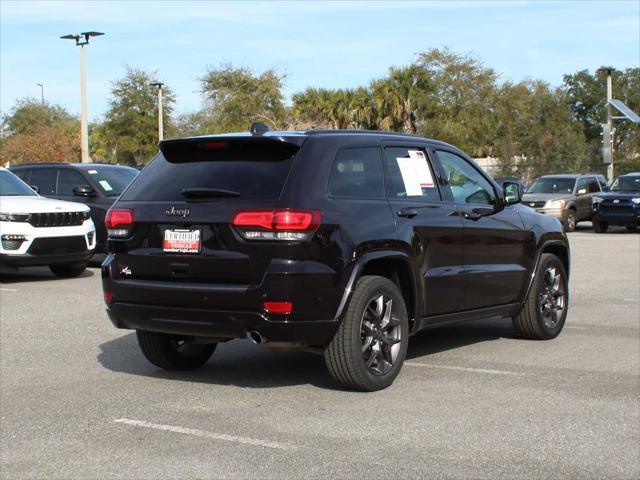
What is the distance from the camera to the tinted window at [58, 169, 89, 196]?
17.4 metres

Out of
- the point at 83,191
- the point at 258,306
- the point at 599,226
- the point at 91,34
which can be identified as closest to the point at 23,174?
the point at 83,191

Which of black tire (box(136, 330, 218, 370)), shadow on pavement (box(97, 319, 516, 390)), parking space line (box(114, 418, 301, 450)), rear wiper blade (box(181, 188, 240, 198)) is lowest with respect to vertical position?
shadow on pavement (box(97, 319, 516, 390))

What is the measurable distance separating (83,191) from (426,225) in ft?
33.5

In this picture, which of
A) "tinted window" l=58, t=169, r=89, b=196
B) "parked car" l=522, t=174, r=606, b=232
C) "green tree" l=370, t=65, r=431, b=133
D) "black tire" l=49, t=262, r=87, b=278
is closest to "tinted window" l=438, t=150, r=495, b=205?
"black tire" l=49, t=262, r=87, b=278

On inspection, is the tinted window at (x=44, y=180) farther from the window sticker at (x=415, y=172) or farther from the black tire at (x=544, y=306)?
the window sticker at (x=415, y=172)

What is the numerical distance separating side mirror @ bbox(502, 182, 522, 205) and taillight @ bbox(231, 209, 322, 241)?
293 centimetres

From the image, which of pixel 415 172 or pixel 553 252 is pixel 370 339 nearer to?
pixel 415 172

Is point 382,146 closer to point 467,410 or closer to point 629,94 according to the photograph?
point 467,410

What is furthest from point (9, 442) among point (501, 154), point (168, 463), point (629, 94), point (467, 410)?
point (629, 94)

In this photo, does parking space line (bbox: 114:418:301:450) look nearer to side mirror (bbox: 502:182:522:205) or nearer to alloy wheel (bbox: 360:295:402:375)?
alloy wheel (bbox: 360:295:402:375)

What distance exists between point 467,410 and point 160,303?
7.21 ft

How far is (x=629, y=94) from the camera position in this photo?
78.9 meters

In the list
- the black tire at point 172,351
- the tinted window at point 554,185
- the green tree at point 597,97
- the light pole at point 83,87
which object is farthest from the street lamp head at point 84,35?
the green tree at point 597,97

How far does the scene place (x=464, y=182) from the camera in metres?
8.48
